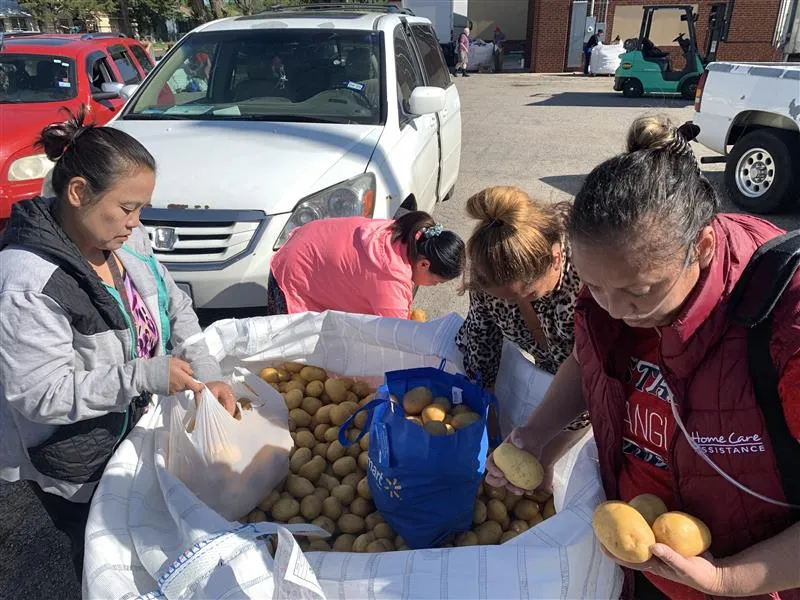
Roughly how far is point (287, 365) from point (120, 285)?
910 mm

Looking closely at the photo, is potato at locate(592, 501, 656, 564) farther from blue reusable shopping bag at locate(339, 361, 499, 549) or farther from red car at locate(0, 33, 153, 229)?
red car at locate(0, 33, 153, 229)

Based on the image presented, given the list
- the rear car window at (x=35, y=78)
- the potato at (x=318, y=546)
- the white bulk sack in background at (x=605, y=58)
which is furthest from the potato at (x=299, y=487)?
the white bulk sack in background at (x=605, y=58)

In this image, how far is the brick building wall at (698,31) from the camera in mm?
21578

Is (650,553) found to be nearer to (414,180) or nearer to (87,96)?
(414,180)

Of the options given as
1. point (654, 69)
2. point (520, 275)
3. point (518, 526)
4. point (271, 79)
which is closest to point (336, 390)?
point (518, 526)

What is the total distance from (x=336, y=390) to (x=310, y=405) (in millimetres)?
129

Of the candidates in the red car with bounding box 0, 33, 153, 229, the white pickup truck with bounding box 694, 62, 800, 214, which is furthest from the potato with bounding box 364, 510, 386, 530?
the white pickup truck with bounding box 694, 62, 800, 214

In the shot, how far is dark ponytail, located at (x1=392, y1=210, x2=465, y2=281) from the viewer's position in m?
2.76

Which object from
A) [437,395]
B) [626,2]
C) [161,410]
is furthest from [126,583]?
[626,2]

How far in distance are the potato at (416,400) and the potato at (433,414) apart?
0.07 ft

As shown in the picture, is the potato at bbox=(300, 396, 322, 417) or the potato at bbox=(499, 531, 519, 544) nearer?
the potato at bbox=(499, 531, 519, 544)

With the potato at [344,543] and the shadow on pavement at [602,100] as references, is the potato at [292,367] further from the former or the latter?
the shadow on pavement at [602,100]

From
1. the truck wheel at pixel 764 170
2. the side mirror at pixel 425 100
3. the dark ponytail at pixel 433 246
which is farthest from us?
the truck wheel at pixel 764 170

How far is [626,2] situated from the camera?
77.4ft
